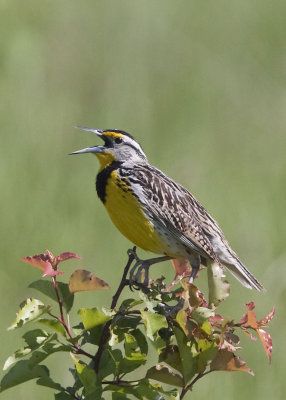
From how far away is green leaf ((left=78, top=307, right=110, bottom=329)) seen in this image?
6.40ft

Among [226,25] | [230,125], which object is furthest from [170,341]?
[226,25]

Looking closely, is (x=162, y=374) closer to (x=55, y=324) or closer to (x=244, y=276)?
(x=55, y=324)

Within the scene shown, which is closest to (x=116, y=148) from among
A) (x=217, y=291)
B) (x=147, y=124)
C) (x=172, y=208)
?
(x=172, y=208)

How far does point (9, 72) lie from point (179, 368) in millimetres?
3652

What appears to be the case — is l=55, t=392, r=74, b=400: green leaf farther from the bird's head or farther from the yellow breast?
the bird's head

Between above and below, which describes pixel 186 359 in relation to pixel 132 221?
below

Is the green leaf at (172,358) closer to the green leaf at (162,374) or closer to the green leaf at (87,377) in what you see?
the green leaf at (162,374)

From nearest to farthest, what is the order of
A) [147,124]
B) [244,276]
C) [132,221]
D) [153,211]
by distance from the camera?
[132,221], [153,211], [244,276], [147,124]

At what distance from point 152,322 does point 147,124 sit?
353 cm

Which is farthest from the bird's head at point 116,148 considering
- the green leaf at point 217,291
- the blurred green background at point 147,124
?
the green leaf at point 217,291

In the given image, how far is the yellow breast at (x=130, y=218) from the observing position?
302 centimetres

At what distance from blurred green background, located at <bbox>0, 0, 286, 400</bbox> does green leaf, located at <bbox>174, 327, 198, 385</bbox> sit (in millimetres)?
1728

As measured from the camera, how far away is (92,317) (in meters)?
1.96

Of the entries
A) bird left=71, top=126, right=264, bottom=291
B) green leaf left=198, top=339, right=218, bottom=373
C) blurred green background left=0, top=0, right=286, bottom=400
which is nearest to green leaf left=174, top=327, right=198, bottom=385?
green leaf left=198, top=339, right=218, bottom=373
